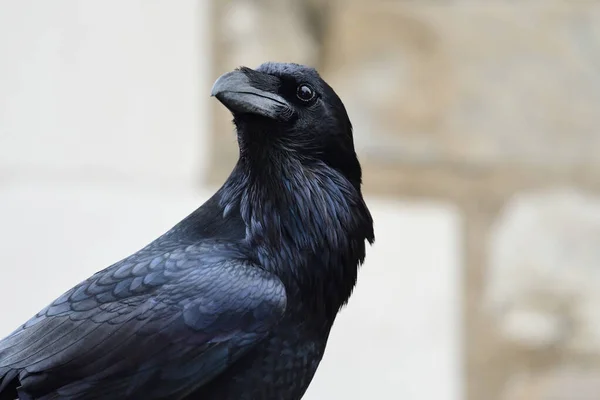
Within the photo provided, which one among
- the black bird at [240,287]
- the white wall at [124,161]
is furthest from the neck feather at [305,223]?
the white wall at [124,161]

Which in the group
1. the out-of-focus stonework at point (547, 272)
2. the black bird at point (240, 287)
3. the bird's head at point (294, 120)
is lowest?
the out-of-focus stonework at point (547, 272)

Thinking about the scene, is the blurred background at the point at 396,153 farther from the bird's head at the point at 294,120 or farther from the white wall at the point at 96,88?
the bird's head at the point at 294,120

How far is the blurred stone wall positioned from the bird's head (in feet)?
1.77

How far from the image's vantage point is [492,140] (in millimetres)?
1208

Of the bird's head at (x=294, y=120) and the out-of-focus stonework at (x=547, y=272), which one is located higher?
the bird's head at (x=294, y=120)

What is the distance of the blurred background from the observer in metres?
1.06

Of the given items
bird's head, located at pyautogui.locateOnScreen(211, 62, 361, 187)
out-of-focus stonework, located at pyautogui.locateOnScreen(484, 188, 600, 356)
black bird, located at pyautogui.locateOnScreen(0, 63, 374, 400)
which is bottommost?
out-of-focus stonework, located at pyautogui.locateOnScreen(484, 188, 600, 356)

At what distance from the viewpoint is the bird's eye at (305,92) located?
2.03 ft

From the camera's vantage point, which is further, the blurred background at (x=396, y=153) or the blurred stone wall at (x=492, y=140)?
the blurred stone wall at (x=492, y=140)

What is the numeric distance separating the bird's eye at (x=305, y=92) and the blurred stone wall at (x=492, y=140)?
558 mm

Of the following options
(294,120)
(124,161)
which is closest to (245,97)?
(294,120)

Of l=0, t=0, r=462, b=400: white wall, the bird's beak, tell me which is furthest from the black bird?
l=0, t=0, r=462, b=400: white wall

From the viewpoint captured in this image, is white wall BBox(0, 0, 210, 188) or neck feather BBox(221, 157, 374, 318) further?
white wall BBox(0, 0, 210, 188)

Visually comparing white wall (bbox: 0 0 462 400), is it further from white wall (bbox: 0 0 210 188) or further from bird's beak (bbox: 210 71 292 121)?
bird's beak (bbox: 210 71 292 121)
